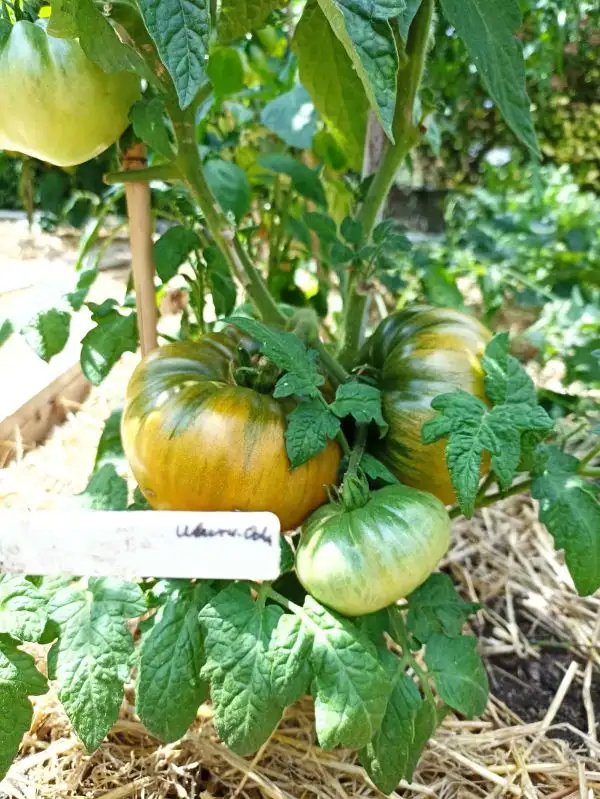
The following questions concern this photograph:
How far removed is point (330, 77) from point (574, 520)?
646 millimetres

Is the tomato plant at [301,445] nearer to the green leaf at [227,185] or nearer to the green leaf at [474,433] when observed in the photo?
the green leaf at [474,433]

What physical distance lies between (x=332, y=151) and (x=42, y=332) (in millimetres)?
703

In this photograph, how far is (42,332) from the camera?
3.07 feet

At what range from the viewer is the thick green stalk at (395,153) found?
82cm

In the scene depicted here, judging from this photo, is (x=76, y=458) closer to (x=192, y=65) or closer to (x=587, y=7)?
(x=192, y=65)

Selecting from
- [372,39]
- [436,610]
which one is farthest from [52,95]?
[436,610]

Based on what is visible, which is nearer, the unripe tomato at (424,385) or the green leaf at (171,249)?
the unripe tomato at (424,385)

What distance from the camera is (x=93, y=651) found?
685 mm

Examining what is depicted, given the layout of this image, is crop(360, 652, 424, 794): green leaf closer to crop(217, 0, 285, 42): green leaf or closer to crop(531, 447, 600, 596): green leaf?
crop(531, 447, 600, 596): green leaf

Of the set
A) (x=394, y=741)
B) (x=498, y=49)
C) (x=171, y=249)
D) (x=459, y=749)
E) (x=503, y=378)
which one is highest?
(x=498, y=49)

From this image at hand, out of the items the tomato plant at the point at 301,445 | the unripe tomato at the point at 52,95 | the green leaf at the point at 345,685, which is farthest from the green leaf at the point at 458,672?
the unripe tomato at the point at 52,95

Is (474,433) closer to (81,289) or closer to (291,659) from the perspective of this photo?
(291,659)

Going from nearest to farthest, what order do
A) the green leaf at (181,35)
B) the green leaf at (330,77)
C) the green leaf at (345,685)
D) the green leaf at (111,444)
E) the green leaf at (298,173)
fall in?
the green leaf at (181,35) < the green leaf at (345,685) < the green leaf at (330,77) < the green leaf at (111,444) < the green leaf at (298,173)

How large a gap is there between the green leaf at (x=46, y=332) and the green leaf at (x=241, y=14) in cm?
40
